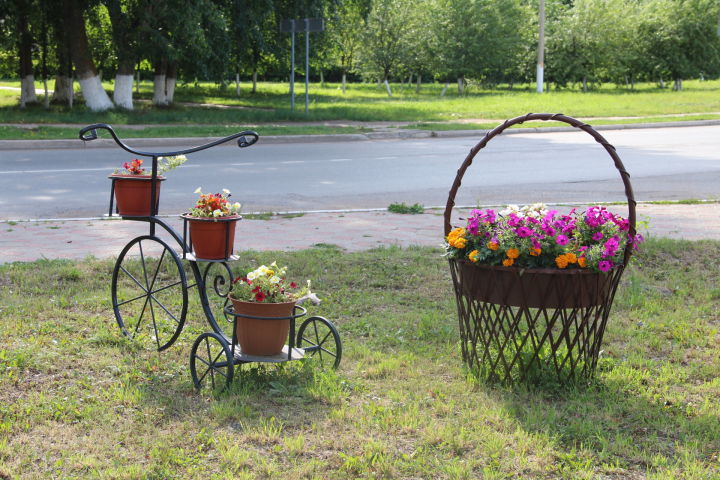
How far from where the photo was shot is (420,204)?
10.2m

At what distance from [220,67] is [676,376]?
1971 centimetres

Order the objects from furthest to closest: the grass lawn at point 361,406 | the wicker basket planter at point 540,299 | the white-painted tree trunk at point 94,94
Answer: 1. the white-painted tree trunk at point 94,94
2. the wicker basket planter at point 540,299
3. the grass lawn at point 361,406

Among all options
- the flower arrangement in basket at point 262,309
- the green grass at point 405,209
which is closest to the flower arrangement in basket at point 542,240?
the flower arrangement in basket at point 262,309

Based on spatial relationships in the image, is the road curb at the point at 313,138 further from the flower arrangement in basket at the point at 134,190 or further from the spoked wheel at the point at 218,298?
the flower arrangement in basket at the point at 134,190

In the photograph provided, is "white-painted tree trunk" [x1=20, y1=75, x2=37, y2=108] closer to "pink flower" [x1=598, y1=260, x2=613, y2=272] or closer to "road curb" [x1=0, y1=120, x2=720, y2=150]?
"road curb" [x1=0, y1=120, x2=720, y2=150]

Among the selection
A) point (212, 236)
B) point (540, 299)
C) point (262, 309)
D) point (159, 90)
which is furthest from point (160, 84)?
point (540, 299)

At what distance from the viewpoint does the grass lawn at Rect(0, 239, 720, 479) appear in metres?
3.40

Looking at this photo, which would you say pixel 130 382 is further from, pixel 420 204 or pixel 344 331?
pixel 420 204

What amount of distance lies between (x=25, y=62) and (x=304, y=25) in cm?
933

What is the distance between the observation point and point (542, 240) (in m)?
4.00

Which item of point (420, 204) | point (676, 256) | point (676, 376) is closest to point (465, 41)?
point (420, 204)

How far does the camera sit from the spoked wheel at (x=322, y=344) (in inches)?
174

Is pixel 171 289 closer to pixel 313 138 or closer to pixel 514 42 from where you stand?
pixel 313 138

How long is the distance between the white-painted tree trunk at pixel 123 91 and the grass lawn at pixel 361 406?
17582 millimetres
